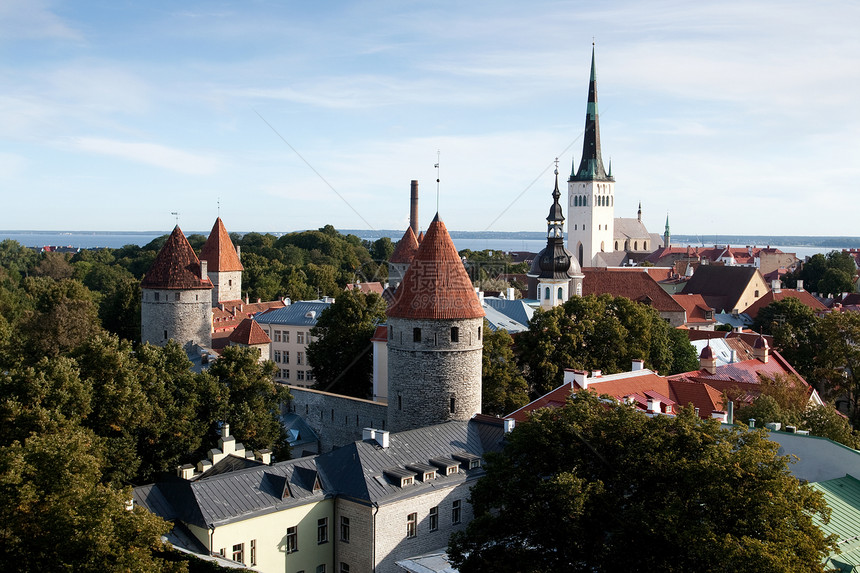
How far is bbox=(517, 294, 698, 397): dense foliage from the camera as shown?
122 feet

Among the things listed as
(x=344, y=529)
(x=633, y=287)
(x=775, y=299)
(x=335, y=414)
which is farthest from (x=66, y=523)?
(x=775, y=299)

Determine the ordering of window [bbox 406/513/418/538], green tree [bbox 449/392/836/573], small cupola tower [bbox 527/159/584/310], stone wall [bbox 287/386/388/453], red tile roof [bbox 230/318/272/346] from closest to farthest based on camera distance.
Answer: green tree [bbox 449/392/836/573], window [bbox 406/513/418/538], stone wall [bbox 287/386/388/453], red tile roof [bbox 230/318/272/346], small cupola tower [bbox 527/159/584/310]

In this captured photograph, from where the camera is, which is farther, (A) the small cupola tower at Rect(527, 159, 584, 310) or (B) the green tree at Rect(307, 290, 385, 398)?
(A) the small cupola tower at Rect(527, 159, 584, 310)

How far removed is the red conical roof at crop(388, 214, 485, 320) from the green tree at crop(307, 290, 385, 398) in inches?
429

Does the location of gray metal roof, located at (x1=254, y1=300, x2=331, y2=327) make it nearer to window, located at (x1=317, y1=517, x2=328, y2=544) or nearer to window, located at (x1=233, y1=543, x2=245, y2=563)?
window, located at (x1=317, y1=517, x2=328, y2=544)

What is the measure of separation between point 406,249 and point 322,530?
3343 centimetres

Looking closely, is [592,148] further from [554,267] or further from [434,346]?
[434,346]

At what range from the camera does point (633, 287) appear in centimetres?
6700

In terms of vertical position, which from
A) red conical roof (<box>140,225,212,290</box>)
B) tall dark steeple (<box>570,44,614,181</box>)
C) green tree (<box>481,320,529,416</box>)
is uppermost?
tall dark steeple (<box>570,44,614,181</box>)

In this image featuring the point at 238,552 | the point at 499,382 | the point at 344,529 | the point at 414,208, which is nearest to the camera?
the point at 238,552

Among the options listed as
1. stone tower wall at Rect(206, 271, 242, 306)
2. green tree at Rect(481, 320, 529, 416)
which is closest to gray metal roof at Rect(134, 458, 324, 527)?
green tree at Rect(481, 320, 529, 416)

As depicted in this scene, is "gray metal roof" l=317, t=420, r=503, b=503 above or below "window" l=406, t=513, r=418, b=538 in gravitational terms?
above

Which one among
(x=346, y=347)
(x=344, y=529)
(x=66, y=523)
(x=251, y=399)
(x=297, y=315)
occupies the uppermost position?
(x=297, y=315)

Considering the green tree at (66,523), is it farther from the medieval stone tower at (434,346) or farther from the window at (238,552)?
the medieval stone tower at (434,346)
